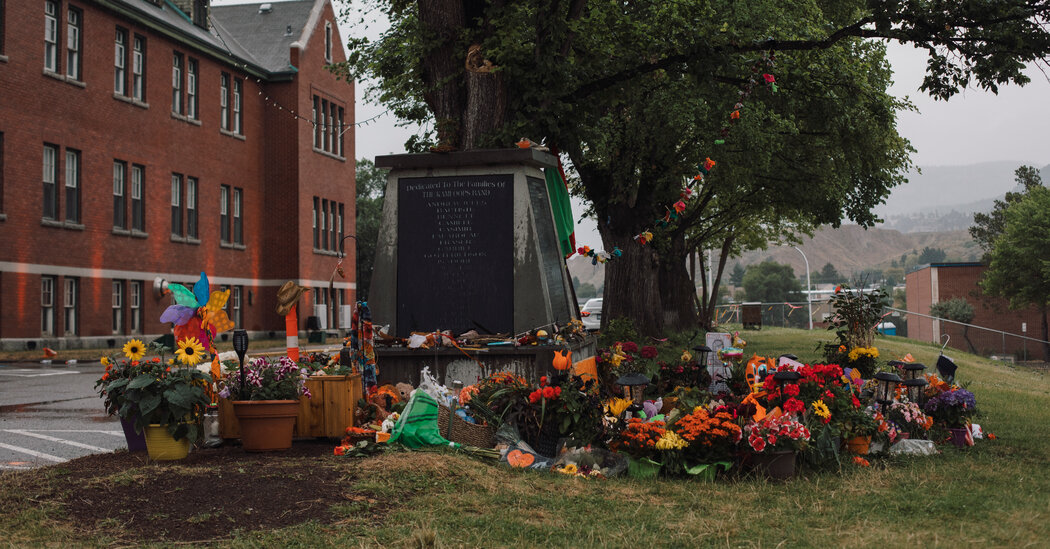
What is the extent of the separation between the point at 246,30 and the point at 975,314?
67.5 metres

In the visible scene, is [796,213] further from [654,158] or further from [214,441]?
[214,441]

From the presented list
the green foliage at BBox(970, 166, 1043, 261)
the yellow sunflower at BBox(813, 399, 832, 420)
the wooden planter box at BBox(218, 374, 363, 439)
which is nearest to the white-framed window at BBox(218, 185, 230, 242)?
the wooden planter box at BBox(218, 374, 363, 439)

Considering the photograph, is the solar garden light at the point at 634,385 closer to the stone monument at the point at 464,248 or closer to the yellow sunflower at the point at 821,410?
the yellow sunflower at the point at 821,410

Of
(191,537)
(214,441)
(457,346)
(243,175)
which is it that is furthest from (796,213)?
(191,537)

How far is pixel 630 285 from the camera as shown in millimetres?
27156

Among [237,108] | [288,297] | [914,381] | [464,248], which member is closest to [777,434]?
[914,381]

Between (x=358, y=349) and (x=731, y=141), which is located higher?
(x=731, y=141)

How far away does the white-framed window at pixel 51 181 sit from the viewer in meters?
32.2

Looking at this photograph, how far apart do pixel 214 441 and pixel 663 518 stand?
15.5 ft

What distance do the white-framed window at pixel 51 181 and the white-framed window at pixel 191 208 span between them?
24.8 feet

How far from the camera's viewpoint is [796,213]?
35594mm

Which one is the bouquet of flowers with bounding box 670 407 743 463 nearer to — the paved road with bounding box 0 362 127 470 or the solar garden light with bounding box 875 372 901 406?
the solar garden light with bounding box 875 372 901 406

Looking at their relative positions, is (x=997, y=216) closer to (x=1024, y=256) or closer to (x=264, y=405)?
(x=1024, y=256)

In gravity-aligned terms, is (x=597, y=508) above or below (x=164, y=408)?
Answer: below
